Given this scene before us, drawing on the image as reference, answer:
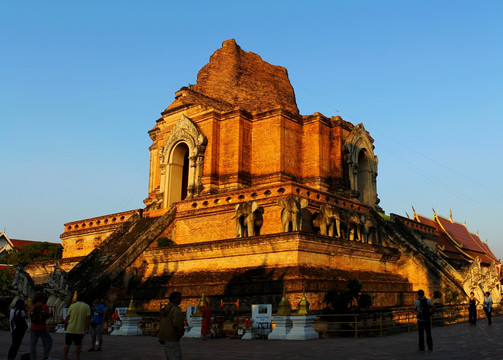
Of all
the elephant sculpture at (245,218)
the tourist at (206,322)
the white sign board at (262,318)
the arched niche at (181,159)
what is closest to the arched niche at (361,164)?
the arched niche at (181,159)

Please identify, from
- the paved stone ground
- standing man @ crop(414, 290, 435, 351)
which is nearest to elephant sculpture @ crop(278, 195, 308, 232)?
the paved stone ground

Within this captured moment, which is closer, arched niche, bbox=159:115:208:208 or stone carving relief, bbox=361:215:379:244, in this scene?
stone carving relief, bbox=361:215:379:244

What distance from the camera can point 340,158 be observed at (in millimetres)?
26734

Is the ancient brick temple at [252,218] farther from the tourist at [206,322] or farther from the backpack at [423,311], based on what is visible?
the backpack at [423,311]

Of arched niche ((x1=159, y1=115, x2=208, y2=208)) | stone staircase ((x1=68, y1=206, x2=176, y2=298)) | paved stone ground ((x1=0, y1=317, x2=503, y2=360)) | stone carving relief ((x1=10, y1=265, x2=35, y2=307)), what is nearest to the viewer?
paved stone ground ((x1=0, y1=317, x2=503, y2=360))

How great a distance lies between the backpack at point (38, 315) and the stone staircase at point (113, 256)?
27.7 ft

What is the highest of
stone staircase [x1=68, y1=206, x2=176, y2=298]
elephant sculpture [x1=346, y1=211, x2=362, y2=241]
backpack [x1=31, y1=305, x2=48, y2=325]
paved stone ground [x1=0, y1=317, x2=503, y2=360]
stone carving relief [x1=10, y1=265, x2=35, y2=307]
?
elephant sculpture [x1=346, y1=211, x2=362, y2=241]

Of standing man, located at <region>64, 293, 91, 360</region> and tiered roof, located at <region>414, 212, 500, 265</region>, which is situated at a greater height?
tiered roof, located at <region>414, 212, 500, 265</region>

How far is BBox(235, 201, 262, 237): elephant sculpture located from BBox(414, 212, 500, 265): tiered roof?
65.5 ft

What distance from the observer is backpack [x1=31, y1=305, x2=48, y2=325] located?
953 centimetres

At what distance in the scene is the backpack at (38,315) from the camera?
953 centimetres

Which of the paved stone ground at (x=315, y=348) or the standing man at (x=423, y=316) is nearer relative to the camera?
the paved stone ground at (x=315, y=348)

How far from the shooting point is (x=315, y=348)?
35.5ft

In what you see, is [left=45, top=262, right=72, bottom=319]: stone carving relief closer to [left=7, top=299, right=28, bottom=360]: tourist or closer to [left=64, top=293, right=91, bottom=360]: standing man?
[left=7, top=299, right=28, bottom=360]: tourist
